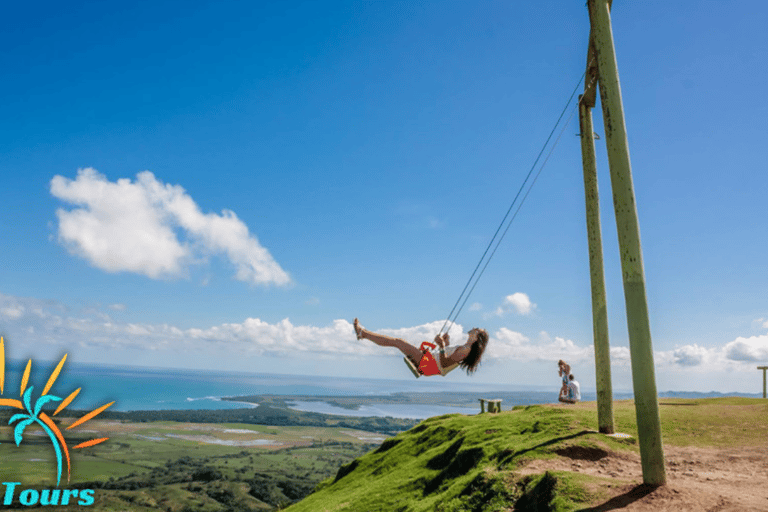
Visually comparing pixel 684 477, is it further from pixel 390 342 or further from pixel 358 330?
pixel 358 330

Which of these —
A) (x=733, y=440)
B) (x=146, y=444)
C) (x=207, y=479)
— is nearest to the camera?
(x=733, y=440)

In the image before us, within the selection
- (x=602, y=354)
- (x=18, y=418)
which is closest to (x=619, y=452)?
(x=602, y=354)

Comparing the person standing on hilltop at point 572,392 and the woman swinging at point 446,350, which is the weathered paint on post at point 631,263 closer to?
the woman swinging at point 446,350

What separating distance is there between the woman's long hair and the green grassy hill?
91.8 inches

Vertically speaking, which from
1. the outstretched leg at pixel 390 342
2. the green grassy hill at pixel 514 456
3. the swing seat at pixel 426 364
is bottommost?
the green grassy hill at pixel 514 456

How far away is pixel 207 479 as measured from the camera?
127188 millimetres

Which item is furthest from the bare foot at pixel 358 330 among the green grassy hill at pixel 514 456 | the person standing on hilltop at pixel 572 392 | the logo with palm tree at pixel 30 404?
the person standing on hilltop at pixel 572 392

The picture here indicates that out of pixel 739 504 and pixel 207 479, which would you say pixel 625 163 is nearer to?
pixel 739 504

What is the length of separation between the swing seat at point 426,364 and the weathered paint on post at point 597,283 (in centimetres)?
451

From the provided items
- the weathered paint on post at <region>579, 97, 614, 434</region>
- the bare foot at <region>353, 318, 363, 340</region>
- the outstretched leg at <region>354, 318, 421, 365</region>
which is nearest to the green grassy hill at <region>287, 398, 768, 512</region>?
the weathered paint on post at <region>579, 97, 614, 434</region>

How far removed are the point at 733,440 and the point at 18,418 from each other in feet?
66.4

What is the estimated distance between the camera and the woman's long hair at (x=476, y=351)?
11.9m

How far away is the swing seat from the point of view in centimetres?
1128

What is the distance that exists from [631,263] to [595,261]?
416 centimetres
